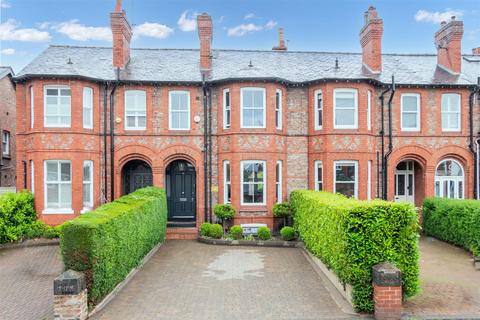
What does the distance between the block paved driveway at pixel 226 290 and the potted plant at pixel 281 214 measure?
3039mm

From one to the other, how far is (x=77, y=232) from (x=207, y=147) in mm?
10724

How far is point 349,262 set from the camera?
8.84m

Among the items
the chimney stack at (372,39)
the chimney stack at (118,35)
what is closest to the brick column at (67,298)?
the chimney stack at (118,35)

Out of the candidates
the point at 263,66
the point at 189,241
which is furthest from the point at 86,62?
the point at 189,241

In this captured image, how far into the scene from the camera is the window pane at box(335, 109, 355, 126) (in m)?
18.2

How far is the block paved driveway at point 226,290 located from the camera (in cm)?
891

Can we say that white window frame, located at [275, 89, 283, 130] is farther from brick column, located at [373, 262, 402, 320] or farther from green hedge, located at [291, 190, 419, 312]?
brick column, located at [373, 262, 402, 320]

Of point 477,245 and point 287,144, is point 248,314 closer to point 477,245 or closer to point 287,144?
point 477,245

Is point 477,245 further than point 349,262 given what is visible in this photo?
Yes

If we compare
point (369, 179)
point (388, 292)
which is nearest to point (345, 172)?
point (369, 179)

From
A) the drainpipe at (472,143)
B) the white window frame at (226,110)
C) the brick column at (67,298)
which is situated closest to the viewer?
the brick column at (67,298)

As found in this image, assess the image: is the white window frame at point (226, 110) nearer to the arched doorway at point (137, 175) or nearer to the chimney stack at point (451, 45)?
the arched doorway at point (137, 175)

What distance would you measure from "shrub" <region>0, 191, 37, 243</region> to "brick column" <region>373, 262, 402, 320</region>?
14.2 meters

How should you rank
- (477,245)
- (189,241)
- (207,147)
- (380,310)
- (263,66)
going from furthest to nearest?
(263,66)
(207,147)
(189,241)
(477,245)
(380,310)
